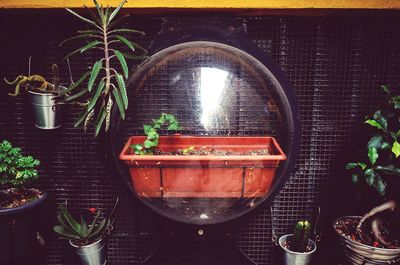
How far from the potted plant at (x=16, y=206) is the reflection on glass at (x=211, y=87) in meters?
1.30

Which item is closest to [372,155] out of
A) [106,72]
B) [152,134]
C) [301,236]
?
[301,236]

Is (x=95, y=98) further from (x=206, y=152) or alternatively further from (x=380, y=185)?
(x=380, y=185)

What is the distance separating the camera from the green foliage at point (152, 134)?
2495mm

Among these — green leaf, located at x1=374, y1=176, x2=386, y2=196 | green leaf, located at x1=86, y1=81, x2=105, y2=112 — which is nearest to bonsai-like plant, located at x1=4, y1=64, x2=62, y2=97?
green leaf, located at x1=86, y1=81, x2=105, y2=112

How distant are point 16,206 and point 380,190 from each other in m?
2.40

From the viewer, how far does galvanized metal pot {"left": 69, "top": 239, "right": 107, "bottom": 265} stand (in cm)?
259

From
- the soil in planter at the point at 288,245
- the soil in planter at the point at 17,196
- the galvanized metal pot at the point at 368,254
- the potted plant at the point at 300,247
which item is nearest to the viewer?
the galvanized metal pot at the point at 368,254

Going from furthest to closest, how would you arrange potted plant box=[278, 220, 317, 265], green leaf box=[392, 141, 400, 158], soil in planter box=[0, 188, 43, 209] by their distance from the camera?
potted plant box=[278, 220, 317, 265]
soil in planter box=[0, 188, 43, 209]
green leaf box=[392, 141, 400, 158]

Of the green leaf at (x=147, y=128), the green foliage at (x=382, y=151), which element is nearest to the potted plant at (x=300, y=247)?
the green foliage at (x=382, y=151)

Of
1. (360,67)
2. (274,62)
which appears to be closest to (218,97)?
(274,62)

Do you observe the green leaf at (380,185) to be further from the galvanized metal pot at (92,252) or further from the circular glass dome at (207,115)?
the galvanized metal pot at (92,252)

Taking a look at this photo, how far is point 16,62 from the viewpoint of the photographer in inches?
108

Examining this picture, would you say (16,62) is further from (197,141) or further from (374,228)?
(374,228)

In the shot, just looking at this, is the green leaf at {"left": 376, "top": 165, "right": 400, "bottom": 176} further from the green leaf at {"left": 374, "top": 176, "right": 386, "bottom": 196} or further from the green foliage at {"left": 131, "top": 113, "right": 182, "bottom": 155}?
the green foliage at {"left": 131, "top": 113, "right": 182, "bottom": 155}
